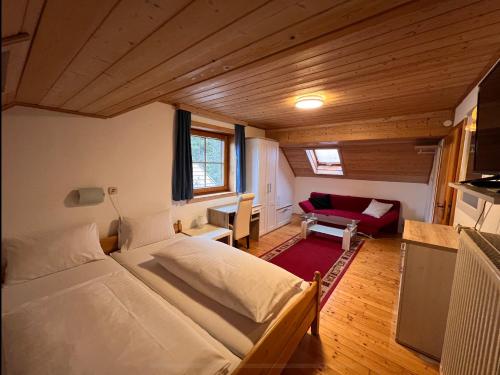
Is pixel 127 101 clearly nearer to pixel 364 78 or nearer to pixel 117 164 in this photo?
pixel 117 164

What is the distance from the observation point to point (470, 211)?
2037 mm

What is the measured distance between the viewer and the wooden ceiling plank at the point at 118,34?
2.97ft

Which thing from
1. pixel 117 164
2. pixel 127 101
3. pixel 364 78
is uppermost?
pixel 364 78

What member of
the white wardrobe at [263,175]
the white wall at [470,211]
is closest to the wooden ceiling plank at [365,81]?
the white wall at [470,211]

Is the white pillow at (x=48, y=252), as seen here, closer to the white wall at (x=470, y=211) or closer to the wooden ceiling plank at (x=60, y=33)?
the wooden ceiling plank at (x=60, y=33)

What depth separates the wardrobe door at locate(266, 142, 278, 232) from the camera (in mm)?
4539

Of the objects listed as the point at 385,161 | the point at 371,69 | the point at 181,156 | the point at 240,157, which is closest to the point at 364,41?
the point at 371,69

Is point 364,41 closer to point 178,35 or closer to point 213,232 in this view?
point 178,35

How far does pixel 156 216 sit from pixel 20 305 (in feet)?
4.55

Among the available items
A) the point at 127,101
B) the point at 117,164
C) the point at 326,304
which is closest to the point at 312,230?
the point at 326,304

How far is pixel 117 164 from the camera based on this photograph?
104 inches

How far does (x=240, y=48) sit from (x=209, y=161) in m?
2.89

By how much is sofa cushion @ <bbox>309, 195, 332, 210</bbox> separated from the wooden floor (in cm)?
226

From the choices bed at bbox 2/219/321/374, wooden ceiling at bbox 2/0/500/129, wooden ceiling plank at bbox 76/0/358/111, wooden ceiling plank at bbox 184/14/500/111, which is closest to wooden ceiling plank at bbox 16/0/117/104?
wooden ceiling at bbox 2/0/500/129
